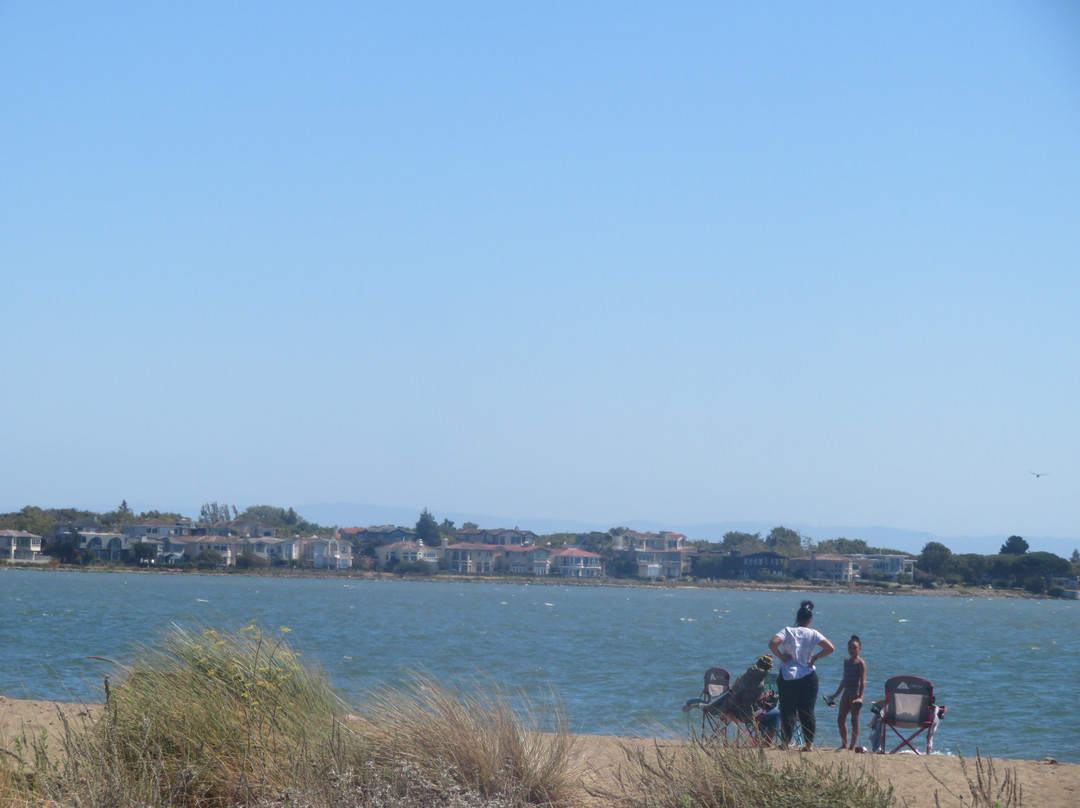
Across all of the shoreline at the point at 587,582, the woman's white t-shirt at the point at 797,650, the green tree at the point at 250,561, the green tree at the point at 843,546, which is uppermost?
the woman's white t-shirt at the point at 797,650

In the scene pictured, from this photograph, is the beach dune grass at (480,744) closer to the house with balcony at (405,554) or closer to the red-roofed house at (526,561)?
the red-roofed house at (526,561)

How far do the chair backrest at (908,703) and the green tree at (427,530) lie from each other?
149 meters

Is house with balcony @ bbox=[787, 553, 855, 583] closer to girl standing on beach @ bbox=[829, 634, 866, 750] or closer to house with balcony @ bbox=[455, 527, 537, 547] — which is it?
house with balcony @ bbox=[455, 527, 537, 547]

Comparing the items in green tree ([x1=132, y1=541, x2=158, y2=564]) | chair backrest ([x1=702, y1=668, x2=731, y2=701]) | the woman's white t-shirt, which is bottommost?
green tree ([x1=132, y1=541, x2=158, y2=564])

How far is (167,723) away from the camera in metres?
6.85

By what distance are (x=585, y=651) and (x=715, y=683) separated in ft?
84.8

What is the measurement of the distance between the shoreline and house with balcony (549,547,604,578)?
143 cm

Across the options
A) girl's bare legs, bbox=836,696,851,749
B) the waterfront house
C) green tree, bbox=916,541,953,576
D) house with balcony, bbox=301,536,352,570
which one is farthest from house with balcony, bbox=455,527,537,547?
girl's bare legs, bbox=836,696,851,749

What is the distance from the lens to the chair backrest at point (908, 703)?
38.1ft

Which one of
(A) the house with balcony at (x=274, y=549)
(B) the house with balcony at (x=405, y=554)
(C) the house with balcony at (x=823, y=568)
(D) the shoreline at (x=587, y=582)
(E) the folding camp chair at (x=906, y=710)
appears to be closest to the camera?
(E) the folding camp chair at (x=906, y=710)

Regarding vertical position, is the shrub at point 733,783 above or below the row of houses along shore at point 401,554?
above

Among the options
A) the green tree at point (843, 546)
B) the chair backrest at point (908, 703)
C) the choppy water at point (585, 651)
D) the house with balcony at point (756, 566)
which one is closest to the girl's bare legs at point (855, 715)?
the chair backrest at point (908, 703)

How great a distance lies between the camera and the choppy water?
18.4 metres

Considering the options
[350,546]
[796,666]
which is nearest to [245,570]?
[350,546]
